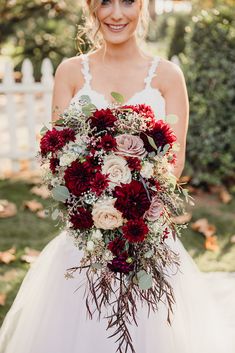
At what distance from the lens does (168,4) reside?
726 inches

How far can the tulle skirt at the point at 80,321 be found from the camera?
2812 mm

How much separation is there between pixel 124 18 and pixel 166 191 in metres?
1.15

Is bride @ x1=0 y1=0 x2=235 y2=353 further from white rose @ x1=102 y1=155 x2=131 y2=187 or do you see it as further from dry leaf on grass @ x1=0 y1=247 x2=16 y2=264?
dry leaf on grass @ x1=0 y1=247 x2=16 y2=264

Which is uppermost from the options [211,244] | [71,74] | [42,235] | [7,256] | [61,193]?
[42,235]

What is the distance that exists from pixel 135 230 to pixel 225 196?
13.7ft

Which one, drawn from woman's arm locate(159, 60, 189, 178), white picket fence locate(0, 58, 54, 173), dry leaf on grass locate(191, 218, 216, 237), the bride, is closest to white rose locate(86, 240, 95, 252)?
the bride

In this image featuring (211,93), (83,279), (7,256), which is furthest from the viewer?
(211,93)

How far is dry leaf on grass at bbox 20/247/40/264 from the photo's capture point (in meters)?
4.51

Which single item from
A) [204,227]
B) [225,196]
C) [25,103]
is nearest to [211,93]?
[225,196]

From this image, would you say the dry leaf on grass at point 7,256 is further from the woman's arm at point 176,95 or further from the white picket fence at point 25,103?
the white picket fence at point 25,103

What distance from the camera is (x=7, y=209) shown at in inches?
221

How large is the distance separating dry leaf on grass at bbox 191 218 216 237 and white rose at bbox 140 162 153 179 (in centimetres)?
312

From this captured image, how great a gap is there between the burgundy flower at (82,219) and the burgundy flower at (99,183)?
0.37 ft

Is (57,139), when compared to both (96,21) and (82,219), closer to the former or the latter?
(82,219)
